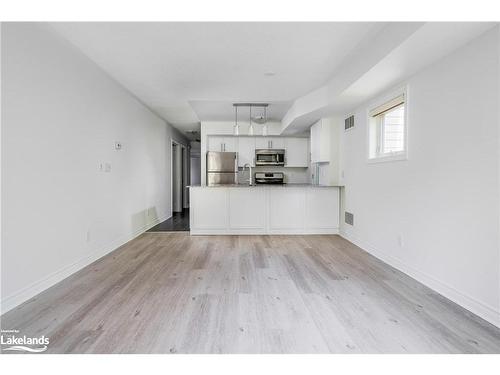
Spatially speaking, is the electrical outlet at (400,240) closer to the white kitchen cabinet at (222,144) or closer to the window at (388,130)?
the window at (388,130)

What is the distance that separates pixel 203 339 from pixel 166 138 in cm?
559

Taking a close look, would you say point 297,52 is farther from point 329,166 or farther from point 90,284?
point 90,284

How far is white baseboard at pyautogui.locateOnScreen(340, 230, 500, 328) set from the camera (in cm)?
194

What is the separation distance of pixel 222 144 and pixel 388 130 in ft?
13.1

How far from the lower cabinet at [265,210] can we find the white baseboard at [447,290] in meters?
1.44

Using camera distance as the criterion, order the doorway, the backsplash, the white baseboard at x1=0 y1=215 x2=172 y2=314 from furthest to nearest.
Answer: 1. the backsplash
2. the doorway
3. the white baseboard at x1=0 y1=215 x2=172 y2=314

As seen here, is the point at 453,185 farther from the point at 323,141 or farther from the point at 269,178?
the point at 269,178

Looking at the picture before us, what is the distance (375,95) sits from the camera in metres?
3.53

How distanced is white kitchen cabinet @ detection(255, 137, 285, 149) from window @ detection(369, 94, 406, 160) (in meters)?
3.03

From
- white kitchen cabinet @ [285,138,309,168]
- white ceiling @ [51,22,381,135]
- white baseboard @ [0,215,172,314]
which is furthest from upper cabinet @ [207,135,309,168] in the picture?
white baseboard @ [0,215,172,314]

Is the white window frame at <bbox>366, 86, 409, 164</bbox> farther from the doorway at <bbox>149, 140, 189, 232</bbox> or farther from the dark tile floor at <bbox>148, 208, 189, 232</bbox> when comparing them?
the doorway at <bbox>149, 140, 189, 232</bbox>

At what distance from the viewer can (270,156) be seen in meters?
6.61

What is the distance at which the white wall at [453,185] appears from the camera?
1.97 meters
